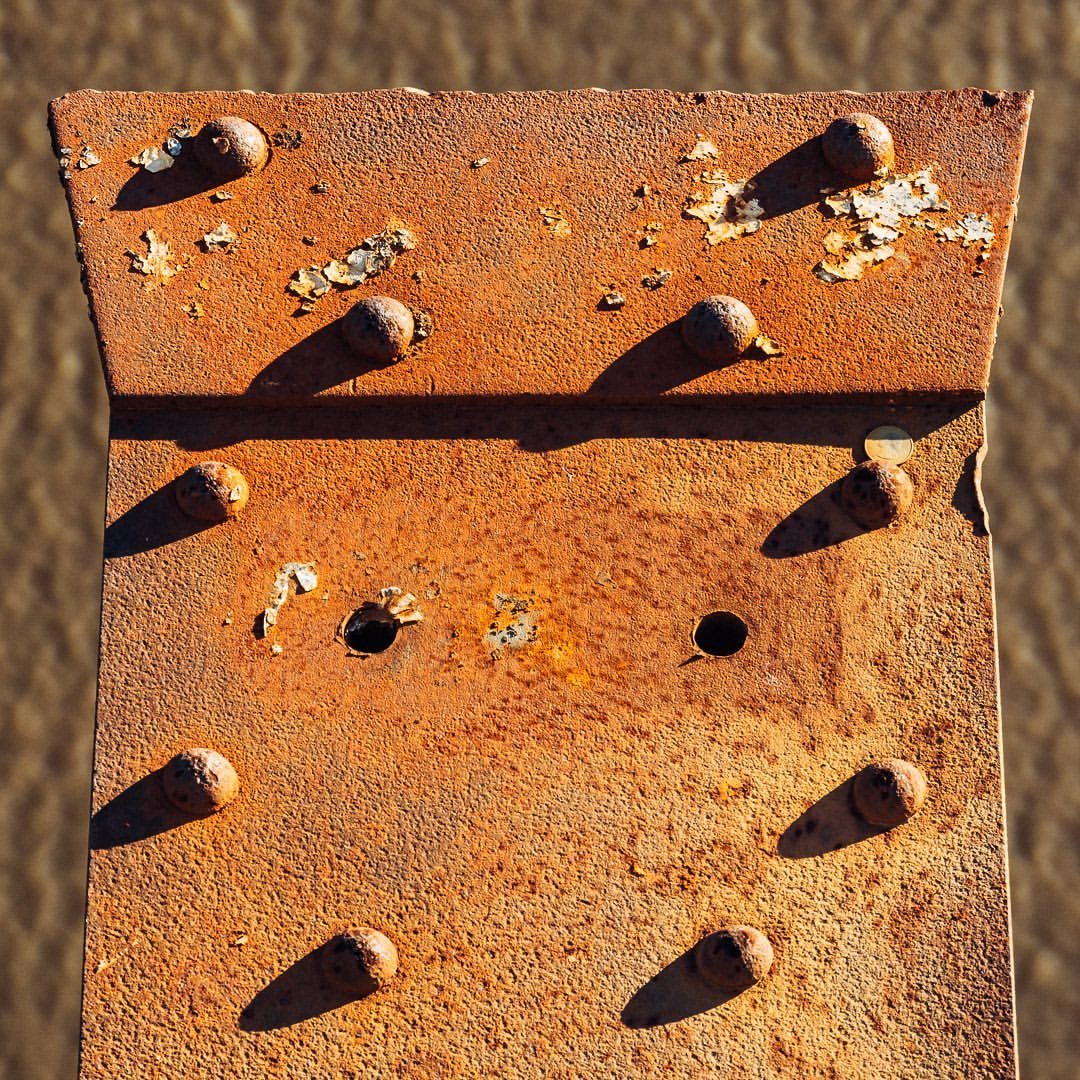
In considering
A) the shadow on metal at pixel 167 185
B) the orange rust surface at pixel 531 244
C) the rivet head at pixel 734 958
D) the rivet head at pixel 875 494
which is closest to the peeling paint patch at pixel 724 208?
the orange rust surface at pixel 531 244

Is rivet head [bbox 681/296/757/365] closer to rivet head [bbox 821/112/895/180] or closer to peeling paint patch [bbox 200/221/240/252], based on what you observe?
rivet head [bbox 821/112/895/180]

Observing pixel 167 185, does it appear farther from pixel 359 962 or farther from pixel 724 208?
pixel 359 962

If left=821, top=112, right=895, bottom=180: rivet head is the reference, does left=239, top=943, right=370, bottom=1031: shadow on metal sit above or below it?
below

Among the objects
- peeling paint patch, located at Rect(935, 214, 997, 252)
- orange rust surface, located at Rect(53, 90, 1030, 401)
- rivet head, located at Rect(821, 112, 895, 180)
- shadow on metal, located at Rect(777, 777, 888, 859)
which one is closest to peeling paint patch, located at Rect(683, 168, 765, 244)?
orange rust surface, located at Rect(53, 90, 1030, 401)

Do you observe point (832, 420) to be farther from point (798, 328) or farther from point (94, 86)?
point (94, 86)

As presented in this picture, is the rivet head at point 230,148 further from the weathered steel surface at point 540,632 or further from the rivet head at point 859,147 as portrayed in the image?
the rivet head at point 859,147

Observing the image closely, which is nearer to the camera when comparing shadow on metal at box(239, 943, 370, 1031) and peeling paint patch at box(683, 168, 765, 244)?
shadow on metal at box(239, 943, 370, 1031)
